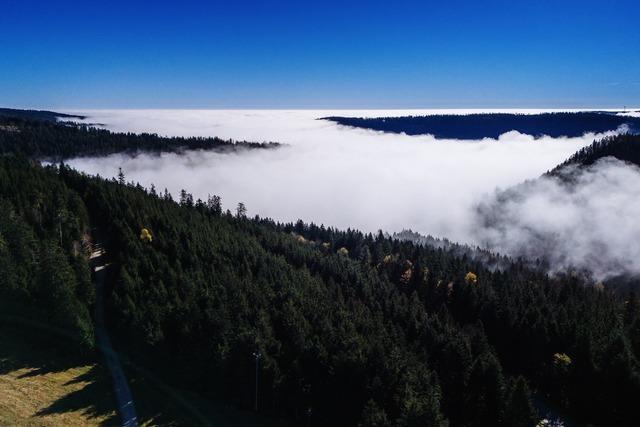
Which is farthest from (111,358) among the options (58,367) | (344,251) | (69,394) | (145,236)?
(344,251)

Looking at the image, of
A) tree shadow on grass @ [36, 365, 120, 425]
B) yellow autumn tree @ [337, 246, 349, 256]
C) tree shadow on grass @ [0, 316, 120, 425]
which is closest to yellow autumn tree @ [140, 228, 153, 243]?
tree shadow on grass @ [0, 316, 120, 425]

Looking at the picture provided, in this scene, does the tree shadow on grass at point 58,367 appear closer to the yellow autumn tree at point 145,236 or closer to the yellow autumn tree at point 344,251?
the yellow autumn tree at point 145,236

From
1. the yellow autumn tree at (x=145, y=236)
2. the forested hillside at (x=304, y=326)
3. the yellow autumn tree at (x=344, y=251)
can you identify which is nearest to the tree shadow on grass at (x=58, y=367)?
the forested hillside at (x=304, y=326)

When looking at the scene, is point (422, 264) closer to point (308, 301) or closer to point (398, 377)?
point (308, 301)

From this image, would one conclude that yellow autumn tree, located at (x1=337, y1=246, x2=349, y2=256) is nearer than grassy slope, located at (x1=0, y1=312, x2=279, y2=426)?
No

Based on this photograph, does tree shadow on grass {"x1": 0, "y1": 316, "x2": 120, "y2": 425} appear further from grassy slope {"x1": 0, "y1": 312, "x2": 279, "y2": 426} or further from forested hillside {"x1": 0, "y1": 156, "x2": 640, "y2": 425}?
forested hillside {"x1": 0, "y1": 156, "x2": 640, "y2": 425}

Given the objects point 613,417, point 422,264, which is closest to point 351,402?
point 613,417
